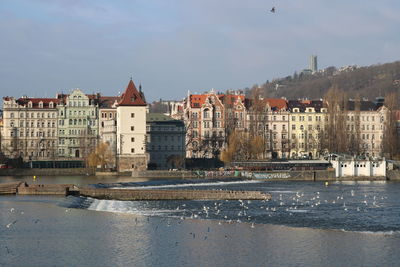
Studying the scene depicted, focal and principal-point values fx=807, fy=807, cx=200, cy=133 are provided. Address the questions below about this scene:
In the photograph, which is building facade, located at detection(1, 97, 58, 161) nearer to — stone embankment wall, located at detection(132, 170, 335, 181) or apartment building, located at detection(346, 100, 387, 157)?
stone embankment wall, located at detection(132, 170, 335, 181)

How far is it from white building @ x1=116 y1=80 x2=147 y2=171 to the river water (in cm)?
4167

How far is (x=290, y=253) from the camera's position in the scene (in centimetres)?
4522

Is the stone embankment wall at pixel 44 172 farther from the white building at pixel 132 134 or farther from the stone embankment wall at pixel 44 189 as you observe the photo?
the stone embankment wall at pixel 44 189

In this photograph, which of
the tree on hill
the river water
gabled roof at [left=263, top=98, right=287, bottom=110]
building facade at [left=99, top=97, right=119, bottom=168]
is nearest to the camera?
the river water

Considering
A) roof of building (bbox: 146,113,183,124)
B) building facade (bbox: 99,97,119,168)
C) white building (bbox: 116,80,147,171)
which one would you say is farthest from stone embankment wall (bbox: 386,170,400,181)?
building facade (bbox: 99,97,119,168)

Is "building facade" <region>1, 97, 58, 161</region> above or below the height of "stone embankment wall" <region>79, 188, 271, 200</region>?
above

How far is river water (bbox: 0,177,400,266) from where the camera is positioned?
4381 centimetres

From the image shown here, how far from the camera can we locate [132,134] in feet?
392

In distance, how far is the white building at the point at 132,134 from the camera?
119312mm

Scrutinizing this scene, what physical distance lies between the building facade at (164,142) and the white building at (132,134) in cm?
921

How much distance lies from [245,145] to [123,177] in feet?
77.0

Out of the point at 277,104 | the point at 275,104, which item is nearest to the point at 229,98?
the point at 275,104

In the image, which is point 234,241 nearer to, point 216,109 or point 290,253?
point 290,253

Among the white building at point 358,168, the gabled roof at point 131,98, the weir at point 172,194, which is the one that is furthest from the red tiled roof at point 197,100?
the weir at point 172,194
